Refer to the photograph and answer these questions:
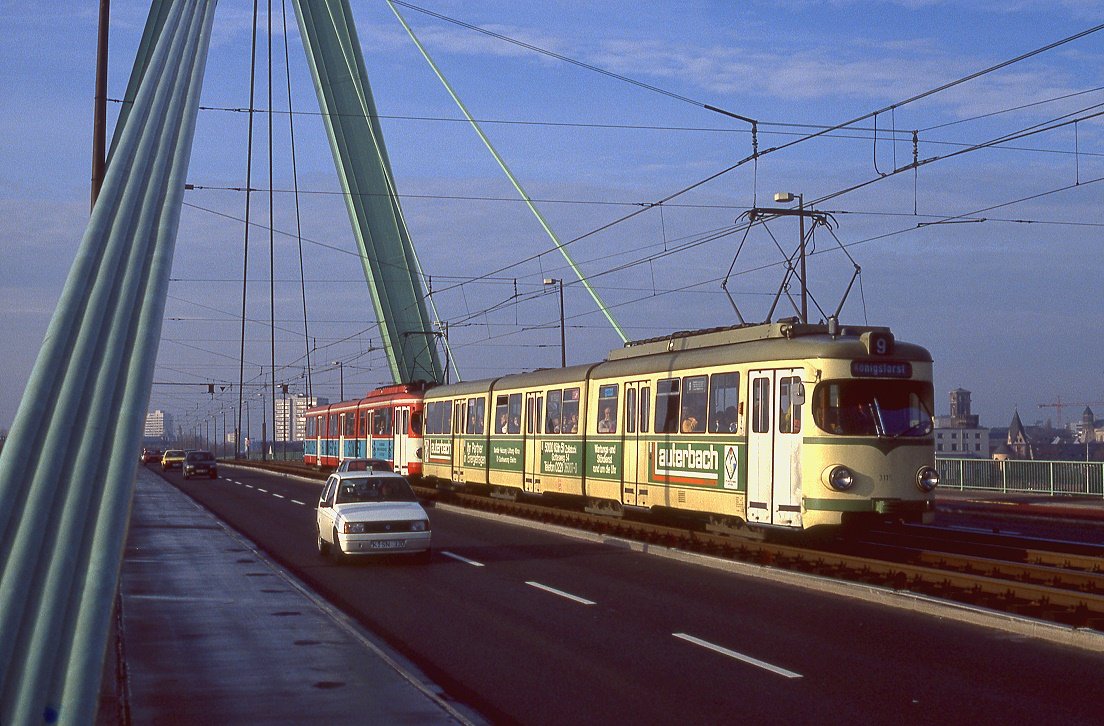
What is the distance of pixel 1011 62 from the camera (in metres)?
15.8

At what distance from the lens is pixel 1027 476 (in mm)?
36875

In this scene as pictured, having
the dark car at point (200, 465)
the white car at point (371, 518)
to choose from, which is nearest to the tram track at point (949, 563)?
the white car at point (371, 518)

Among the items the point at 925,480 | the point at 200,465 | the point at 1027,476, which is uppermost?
the point at 925,480

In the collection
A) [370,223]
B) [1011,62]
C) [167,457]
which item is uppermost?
[370,223]

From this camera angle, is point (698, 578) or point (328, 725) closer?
point (328, 725)

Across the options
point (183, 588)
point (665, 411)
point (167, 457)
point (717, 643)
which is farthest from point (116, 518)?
point (167, 457)

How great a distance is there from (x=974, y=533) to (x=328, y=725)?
57.5 feet

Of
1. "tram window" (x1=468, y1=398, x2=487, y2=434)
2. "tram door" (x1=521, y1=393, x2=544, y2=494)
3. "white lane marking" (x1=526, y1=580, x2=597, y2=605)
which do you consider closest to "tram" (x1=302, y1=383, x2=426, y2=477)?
"tram window" (x1=468, y1=398, x2=487, y2=434)

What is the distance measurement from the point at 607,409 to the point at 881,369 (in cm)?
770

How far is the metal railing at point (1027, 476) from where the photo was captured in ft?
112

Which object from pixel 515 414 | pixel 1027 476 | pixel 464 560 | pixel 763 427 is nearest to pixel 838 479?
pixel 763 427

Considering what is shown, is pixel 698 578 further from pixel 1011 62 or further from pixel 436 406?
pixel 436 406

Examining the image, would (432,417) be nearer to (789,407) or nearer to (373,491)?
(373,491)

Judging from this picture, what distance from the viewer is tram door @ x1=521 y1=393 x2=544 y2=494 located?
95.7ft
